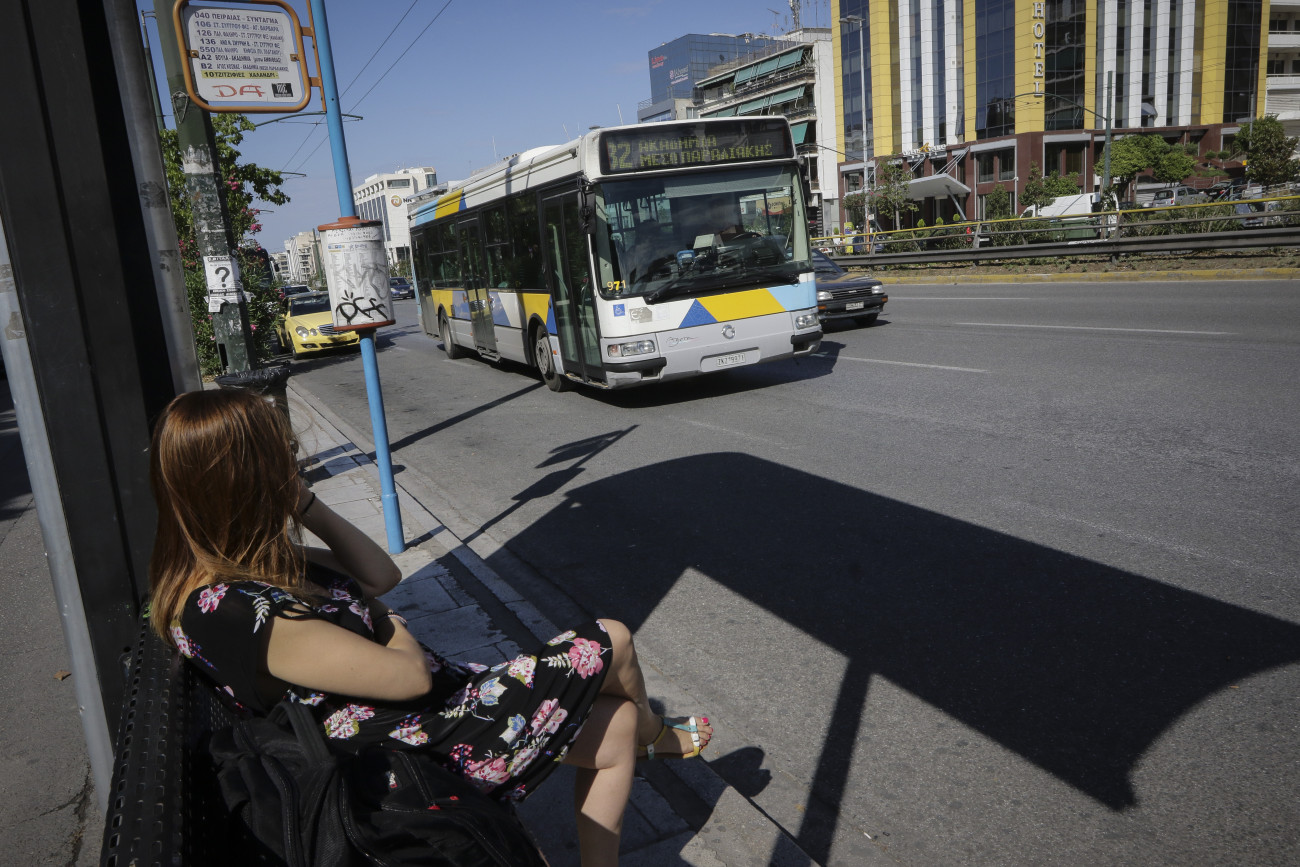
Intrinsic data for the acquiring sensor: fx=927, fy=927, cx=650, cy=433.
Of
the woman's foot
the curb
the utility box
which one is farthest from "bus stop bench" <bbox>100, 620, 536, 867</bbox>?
the curb

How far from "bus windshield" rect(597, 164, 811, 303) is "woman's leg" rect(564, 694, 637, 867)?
7909 millimetres

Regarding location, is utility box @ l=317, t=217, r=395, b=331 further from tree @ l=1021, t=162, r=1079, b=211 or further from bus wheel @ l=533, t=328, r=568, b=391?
tree @ l=1021, t=162, r=1079, b=211

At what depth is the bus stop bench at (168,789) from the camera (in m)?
1.50

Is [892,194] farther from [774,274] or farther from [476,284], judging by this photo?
[774,274]

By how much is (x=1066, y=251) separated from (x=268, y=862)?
23514mm

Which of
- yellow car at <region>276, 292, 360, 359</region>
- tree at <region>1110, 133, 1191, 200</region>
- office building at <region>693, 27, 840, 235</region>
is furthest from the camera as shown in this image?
office building at <region>693, 27, 840, 235</region>

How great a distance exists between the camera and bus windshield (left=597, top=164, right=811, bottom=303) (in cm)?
1005

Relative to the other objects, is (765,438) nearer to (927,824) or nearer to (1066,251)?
(927,824)

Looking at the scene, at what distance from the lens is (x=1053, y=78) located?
5734 centimetres

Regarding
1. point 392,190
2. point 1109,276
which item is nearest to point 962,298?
point 1109,276

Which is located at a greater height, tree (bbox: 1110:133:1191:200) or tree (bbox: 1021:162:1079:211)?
tree (bbox: 1110:133:1191:200)

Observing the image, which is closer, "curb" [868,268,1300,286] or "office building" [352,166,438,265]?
"curb" [868,268,1300,286]

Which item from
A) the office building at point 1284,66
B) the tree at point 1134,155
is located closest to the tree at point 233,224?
the tree at point 1134,155

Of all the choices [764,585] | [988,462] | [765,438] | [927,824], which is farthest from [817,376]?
[927,824]
